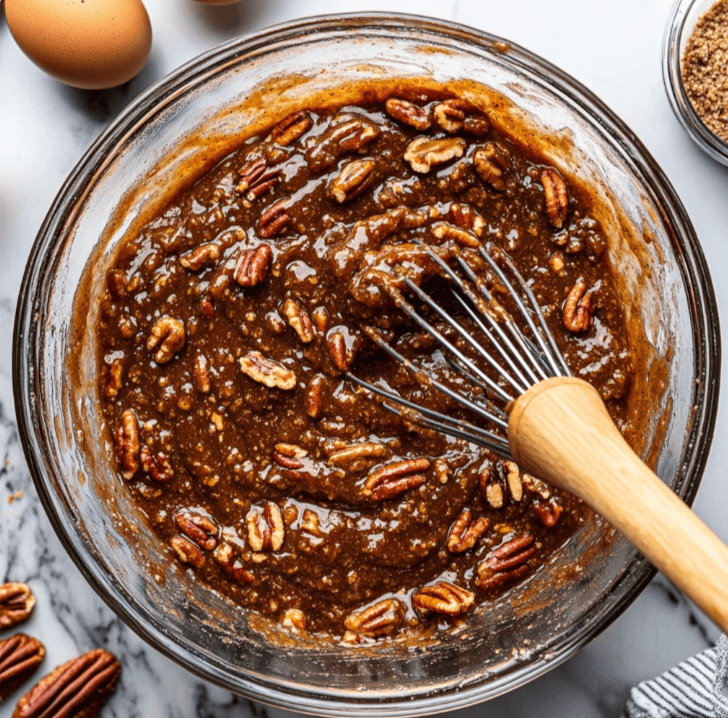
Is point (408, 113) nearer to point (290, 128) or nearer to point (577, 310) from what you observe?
point (290, 128)

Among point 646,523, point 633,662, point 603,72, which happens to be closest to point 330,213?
point 603,72

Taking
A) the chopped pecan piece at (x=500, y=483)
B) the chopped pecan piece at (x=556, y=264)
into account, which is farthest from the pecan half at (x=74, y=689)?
the chopped pecan piece at (x=556, y=264)

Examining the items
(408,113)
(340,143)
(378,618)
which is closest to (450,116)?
(408,113)

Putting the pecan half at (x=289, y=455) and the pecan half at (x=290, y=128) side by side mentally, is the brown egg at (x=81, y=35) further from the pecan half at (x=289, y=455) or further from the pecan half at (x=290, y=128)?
the pecan half at (x=289, y=455)

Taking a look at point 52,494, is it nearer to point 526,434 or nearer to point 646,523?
point 526,434

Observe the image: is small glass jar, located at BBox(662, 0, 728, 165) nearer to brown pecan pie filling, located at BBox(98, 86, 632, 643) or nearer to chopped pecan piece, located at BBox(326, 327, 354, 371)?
brown pecan pie filling, located at BBox(98, 86, 632, 643)

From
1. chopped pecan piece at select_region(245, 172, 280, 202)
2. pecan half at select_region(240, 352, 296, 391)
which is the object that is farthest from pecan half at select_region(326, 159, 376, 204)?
pecan half at select_region(240, 352, 296, 391)

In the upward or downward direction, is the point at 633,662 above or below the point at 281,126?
below
